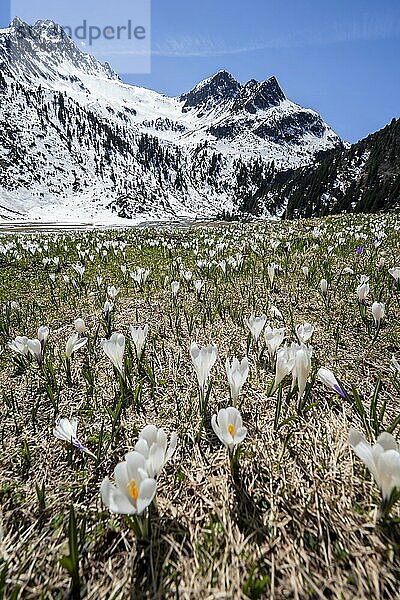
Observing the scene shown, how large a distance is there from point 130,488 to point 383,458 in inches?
41.1

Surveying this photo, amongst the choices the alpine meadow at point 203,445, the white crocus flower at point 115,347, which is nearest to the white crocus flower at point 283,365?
the alpine meadow at point 203,445

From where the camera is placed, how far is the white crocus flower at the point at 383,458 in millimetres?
1343

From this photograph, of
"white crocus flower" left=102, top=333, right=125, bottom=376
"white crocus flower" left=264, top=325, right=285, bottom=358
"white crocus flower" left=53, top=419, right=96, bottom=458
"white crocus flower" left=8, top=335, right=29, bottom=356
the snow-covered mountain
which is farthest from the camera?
the snow-covered mountain

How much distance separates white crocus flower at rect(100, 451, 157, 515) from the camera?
4.12 feet

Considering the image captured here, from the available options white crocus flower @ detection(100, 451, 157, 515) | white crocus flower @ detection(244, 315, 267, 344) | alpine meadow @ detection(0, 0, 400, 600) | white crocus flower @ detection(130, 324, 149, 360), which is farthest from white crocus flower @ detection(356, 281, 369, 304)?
white crocus flower @ detection(100, 451, 157, 515)

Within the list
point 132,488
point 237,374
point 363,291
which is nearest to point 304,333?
point 237,374

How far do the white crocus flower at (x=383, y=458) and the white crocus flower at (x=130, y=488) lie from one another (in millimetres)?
856

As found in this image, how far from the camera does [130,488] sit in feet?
4.63

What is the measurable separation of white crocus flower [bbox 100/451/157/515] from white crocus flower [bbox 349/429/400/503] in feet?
2.81

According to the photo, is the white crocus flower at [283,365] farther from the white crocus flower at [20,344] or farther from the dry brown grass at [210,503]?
the white crocus flower at [20,344]

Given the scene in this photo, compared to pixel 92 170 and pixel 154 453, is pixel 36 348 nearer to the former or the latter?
pixel 154 453

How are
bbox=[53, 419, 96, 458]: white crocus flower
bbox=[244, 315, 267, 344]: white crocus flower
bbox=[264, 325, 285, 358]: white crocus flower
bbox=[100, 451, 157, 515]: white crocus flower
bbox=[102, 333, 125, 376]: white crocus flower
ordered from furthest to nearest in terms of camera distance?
1. bbox=[244, 315, 267, 344]: white crocus flower
2. bbox=[264, 325, 285, 358]: white crocus flower
3. bbox=[102, 333, 125, 376]: white crocus flower
4. bbox=[53, 419, 96, 458]: white crocus flower
5. bbox=[100, 451, 157, 515]: white crocus flower

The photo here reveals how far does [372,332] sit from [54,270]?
6.54m

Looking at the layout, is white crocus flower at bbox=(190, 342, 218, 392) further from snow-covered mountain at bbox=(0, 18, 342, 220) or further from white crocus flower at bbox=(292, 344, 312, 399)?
snow-covered mountain at bbox=(0, 18, 342, 220)
